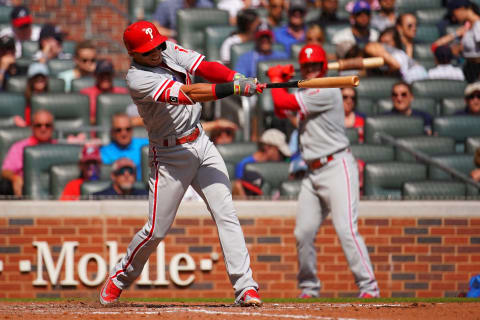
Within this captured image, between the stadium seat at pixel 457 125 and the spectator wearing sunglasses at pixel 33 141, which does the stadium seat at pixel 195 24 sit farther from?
the stadium seat at pixel 457 125

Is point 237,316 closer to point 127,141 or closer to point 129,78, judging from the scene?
point 129,78

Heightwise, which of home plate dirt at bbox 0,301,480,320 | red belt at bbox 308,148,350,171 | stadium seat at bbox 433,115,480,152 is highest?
stadium seat at bbox 433,115,480,152

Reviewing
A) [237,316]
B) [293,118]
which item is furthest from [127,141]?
[237,316]

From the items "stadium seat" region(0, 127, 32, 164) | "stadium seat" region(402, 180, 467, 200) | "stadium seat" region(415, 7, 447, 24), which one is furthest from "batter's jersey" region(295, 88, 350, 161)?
"stadium seat" region(415, 7, 447, 24)

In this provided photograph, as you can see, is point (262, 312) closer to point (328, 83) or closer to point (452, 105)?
point (328, 83)

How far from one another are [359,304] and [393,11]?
6445 mm

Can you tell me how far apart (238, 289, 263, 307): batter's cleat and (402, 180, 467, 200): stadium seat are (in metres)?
2.95

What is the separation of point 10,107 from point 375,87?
3.86m

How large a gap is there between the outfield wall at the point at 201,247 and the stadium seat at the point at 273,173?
1.33 feet

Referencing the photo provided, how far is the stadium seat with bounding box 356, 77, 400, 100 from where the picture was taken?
9875 mm

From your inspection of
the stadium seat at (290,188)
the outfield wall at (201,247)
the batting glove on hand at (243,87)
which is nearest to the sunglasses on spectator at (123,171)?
the outfield wall at (201,247)

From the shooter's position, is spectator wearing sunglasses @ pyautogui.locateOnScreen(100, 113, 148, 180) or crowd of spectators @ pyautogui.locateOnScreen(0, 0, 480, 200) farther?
spectator wearing sunglasses @ pyautogui.locateOnScreen(100, 113, 148, 180)

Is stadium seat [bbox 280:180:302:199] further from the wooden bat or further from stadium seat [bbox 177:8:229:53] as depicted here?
stadium seat [bbox 177:8:229:53]

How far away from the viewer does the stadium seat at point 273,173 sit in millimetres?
8312
